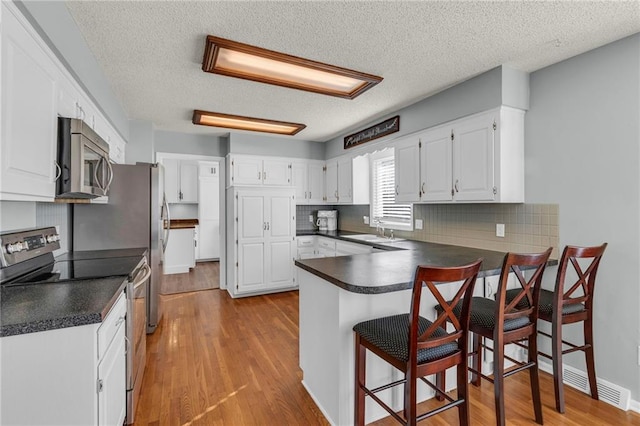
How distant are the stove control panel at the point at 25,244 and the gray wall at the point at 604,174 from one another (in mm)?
3583

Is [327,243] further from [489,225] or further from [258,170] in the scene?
[489,225]

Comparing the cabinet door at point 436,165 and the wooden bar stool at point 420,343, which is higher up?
the cabinet door at point 436,165

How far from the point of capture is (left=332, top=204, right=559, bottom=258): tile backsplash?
255cm

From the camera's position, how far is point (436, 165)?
10.3ft

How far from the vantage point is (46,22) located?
148cm

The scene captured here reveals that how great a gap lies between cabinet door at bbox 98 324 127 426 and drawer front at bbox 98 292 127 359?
4 centimetres

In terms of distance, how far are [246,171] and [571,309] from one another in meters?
4.05

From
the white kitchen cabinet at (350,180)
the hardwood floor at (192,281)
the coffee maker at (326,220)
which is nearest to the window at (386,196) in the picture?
the white kitchen cabinet at (350,180)

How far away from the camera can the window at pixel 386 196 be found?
4.12 metres

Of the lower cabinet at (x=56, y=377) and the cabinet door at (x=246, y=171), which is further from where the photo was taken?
the cabinet door at (x=246, y=171)

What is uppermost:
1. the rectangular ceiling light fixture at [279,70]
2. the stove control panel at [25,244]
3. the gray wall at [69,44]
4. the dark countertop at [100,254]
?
the rectangular ceiling light fixture at [279,70]

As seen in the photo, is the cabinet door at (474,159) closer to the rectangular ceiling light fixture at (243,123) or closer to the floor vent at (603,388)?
the floor vent at (603,388)

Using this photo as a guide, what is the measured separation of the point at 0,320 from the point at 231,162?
3684 millimetres

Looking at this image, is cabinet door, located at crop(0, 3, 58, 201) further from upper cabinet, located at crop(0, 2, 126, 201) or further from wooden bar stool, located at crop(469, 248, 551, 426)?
wooden bar stool, located at crop(469, 248, 551, 426)
